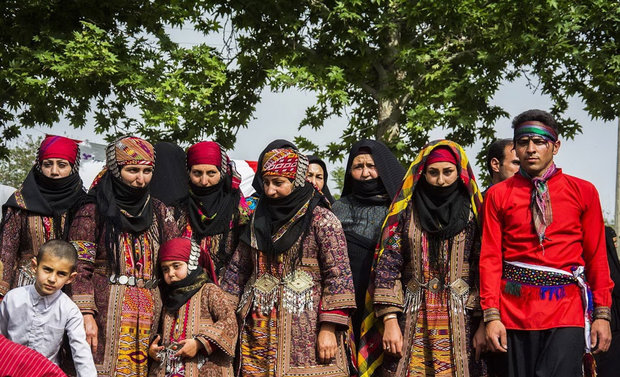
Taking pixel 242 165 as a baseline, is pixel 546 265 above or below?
below

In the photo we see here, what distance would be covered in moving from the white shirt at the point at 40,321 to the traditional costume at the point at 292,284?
0.85 metres

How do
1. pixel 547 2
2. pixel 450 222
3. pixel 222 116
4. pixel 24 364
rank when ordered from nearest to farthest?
1. pixel 24 364
2. pixel 450 222
3. pixel 547 2
4. pixel 222 116

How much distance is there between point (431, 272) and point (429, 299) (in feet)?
0.48

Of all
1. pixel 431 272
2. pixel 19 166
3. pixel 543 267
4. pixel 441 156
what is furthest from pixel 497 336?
pixel 19 166

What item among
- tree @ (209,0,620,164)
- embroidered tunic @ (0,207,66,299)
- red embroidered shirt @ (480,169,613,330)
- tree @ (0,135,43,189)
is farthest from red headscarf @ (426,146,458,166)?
tree @ (0,135,43,189)

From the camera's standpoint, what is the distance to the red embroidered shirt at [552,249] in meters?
3.46

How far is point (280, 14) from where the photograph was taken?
10562 millimetres

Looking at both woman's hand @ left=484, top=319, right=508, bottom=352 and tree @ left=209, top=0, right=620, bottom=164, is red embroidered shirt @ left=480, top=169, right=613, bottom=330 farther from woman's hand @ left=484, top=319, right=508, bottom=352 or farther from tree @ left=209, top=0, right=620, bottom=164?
tree @ left=209, top=0, right=620, bottom=164

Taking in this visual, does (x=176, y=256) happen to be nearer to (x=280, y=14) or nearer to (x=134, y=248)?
(x=134, y=248)

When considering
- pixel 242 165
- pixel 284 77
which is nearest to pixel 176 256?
pixel 284 77

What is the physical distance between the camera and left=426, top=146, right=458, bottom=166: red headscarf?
3959mm

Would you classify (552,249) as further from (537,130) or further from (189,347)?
(189,347)

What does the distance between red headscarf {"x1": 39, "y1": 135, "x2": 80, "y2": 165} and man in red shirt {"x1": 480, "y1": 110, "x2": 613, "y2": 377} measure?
2570 millimetres

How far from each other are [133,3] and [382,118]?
406 cm
